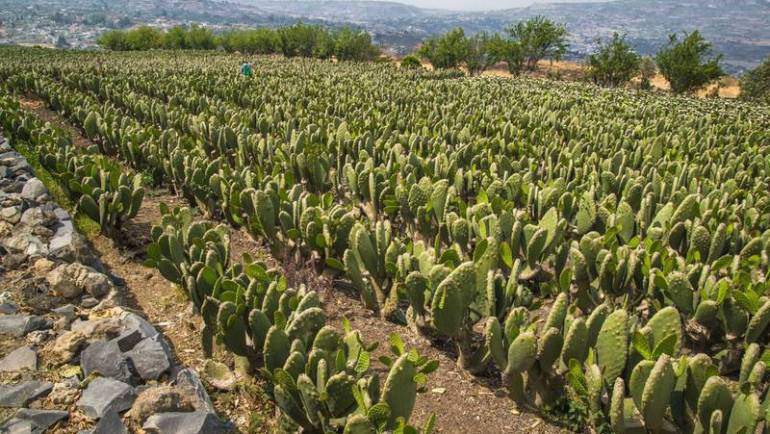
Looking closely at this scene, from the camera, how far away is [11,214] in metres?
4.57

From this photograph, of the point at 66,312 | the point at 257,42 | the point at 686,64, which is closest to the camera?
the point at 66,312

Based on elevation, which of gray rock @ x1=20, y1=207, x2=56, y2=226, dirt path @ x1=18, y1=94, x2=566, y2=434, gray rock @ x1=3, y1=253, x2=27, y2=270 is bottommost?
dirt path @ x1=18, y1=94, x2=566, y2=434

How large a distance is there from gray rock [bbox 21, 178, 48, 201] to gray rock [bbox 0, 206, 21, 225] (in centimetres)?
32

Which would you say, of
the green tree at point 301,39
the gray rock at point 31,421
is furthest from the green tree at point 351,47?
the gray rock at point 31,421

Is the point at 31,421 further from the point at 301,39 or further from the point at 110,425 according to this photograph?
the point at 301,39

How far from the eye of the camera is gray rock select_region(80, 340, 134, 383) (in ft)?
8.55

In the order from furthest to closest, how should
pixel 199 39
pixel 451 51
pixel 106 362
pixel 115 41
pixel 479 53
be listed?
1. pixel 115 41
2. pixel 199 39
3. pixel 479 53
4. pixel 451 51
5. pixel 106 362

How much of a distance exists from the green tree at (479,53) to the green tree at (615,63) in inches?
287

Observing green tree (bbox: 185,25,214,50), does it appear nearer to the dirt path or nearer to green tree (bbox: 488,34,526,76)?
green tree (bbox: 488,34,526,76)

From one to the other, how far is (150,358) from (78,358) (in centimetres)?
37

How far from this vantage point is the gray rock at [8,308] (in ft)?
10.3

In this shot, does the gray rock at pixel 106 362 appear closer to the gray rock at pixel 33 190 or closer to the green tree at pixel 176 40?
the gray rock at pixel 33 190

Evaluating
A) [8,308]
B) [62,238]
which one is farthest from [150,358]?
[62,238]

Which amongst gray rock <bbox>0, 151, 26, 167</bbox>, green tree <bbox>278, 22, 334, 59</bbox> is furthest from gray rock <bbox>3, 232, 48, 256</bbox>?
green tree <bbox>278, 22, 334, 59</bbox>
